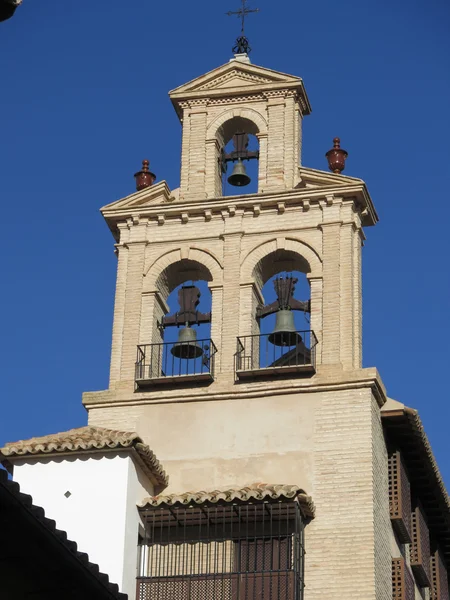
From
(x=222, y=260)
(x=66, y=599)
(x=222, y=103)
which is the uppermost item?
(x=222, y=103)

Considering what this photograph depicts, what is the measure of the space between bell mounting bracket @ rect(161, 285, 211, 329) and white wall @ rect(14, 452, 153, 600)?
3.95 m

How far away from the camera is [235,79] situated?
2825 centimetres

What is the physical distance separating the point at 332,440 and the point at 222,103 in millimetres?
7583

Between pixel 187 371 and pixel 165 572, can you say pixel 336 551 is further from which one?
pixel 187 371

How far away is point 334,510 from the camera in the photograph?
905 inches

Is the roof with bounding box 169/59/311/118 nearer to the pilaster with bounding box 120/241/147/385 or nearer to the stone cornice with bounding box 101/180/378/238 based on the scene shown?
the stone cornice with bounding box 101/180/378/238

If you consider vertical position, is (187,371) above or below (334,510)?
above

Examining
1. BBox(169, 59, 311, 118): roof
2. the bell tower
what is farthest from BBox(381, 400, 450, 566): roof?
BBox(169, 59, 311, 118): roof

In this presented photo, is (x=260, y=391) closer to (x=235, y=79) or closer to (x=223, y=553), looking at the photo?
(x=223, y=553)

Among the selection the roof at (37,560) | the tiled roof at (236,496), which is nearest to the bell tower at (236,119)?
the tiled roof at (236,496)

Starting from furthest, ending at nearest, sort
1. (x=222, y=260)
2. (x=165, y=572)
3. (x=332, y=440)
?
(x=222, y=260) → (x=332, y=440) → (x=165, y=572)

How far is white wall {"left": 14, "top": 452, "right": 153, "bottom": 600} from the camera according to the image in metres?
21.7

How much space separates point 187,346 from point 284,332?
1730 millimetres

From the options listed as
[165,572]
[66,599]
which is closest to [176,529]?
[165,572]
